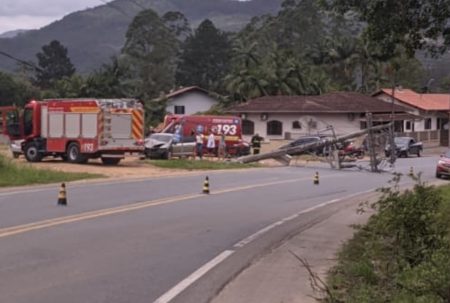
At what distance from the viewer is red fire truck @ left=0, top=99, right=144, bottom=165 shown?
119 feet

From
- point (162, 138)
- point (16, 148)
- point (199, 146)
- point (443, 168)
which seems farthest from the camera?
point (199, 146)

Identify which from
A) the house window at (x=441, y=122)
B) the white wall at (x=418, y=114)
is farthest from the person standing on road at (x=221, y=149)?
the house window at (x=441, y=122)

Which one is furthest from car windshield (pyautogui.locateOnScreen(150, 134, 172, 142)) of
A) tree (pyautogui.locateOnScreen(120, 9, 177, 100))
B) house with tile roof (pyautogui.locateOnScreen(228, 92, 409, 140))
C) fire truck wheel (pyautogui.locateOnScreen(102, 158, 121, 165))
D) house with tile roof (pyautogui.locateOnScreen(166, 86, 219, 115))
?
tree (pyautogui.locateOnScreen(120, 9, 177, 100))

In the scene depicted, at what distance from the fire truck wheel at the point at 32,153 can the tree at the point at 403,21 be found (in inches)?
1046

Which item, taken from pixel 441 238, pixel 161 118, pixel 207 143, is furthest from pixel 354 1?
pixel 161 118

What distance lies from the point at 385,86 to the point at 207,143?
156 feet

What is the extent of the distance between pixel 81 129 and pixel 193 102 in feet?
169

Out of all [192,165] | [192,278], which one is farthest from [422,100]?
[192,278]

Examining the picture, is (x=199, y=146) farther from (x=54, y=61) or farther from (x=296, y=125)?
(x=54, y=61)

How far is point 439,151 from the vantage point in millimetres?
67312

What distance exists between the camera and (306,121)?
218 feet

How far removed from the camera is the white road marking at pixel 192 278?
852 cm

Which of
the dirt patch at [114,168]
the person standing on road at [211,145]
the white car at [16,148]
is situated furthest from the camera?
the person standing on road at [211,145]

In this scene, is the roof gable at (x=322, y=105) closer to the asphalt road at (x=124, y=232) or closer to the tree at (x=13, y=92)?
the tree at (x=13, y=92)
